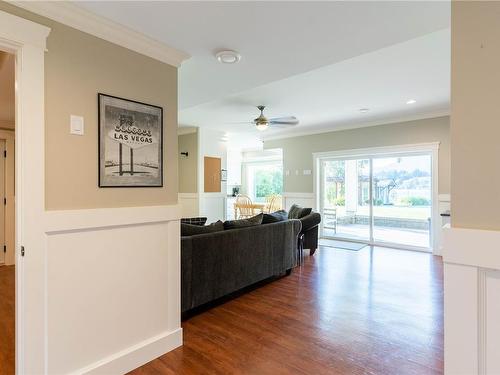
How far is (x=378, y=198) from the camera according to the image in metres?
6.04

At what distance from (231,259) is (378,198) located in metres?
4.14

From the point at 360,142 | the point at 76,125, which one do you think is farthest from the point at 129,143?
the point at 360,142

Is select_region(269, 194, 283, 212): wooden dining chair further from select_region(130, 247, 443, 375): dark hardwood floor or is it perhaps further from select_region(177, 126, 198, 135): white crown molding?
select_region(130, 247, 443, 375): dark hardwood floor

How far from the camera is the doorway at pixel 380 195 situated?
5492 millimetres

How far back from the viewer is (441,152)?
17.0ft

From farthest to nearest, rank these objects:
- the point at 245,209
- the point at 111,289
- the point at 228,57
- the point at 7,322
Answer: the point at 245,209
the point at 7,322
the point at 228,57
the point at 111,289

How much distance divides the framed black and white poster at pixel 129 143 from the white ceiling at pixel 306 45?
537 millimetres

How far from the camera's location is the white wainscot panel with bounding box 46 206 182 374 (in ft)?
5.56

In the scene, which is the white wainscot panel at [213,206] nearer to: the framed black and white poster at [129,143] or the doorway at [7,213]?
the doorway at [7,213]

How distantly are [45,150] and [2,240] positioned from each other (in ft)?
13.3

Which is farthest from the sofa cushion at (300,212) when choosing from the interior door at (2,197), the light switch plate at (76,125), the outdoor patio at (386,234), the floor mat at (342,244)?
the interior door at (2,197)

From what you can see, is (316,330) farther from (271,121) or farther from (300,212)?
(271,121)

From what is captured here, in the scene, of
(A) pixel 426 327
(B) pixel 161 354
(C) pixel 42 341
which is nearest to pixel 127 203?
(C) pixel 42 341

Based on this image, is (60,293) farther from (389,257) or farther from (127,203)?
(389,257)
